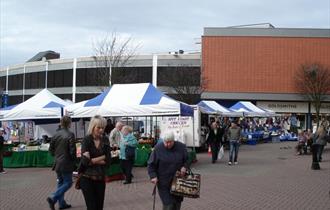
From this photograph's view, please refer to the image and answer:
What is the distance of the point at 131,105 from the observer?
18.1 m

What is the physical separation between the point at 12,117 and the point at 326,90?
149 ft

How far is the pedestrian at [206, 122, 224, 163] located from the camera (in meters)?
20.7

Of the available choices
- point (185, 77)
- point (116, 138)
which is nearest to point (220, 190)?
point (116, 138)

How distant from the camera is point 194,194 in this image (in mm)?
7184

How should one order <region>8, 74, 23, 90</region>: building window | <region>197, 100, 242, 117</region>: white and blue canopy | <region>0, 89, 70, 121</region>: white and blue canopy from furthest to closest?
<region>8, 74, 23, 90</region>: building window, <region>197, 100, 242, 117</region>: white and blue canopy, <region>0, 89, 70, 121</region>: white and blue canopy

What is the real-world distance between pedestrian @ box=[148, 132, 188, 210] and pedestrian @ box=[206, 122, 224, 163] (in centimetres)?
1339

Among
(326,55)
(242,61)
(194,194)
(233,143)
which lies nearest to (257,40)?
(242,61)

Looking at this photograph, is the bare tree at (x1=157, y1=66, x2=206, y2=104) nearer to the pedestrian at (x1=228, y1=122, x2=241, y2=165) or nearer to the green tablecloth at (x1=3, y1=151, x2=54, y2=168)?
the pedestrian at (x1=228, y1=122, x2=241, y2=165)

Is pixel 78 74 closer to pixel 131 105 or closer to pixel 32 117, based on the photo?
pixel 32 117

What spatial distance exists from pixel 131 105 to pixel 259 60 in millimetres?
45508

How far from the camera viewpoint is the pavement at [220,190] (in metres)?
10.6

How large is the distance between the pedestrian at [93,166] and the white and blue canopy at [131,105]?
10469mm

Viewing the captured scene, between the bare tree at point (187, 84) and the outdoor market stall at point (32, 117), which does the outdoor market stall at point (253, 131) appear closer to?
the bare tree at point (187, 84)

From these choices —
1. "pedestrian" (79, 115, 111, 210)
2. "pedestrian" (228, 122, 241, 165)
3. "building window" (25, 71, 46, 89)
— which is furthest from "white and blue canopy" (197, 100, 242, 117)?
"building window" (25, 71, 46, 89)
